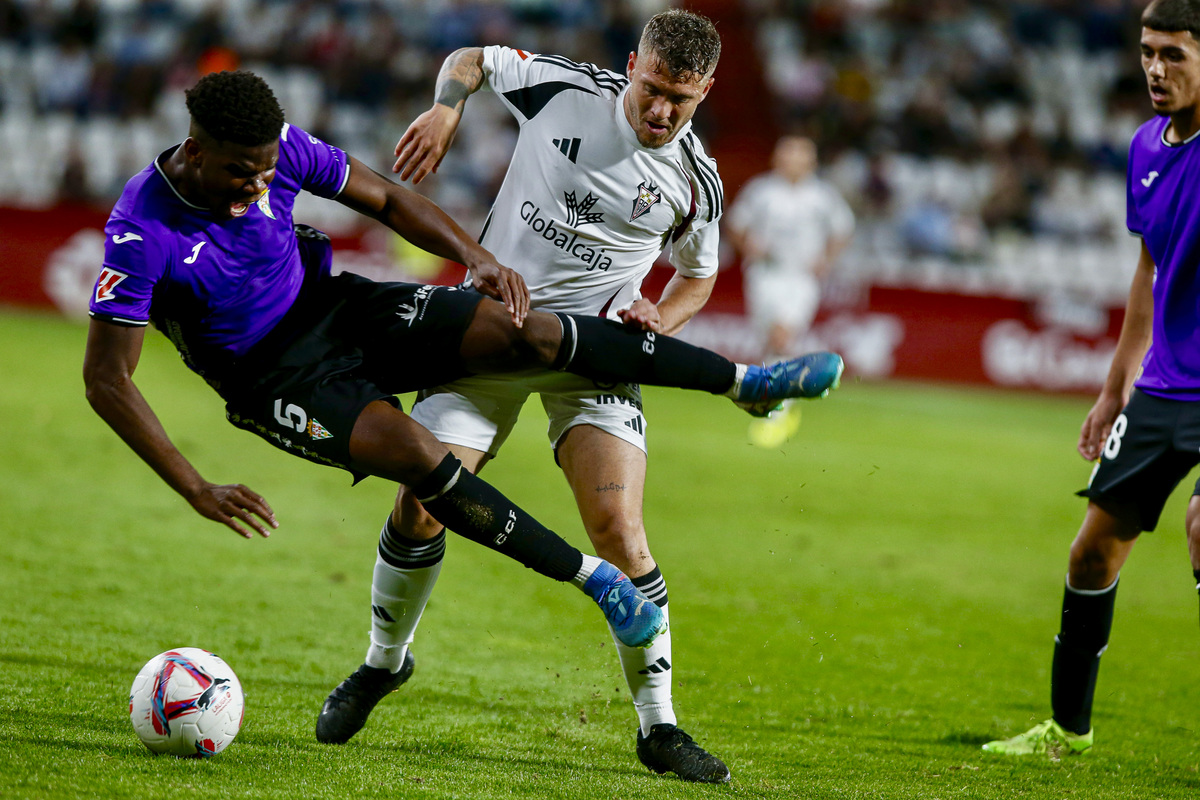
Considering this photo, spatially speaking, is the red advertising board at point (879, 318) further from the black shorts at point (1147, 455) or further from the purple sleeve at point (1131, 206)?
the black shorts at point (1147, 455)

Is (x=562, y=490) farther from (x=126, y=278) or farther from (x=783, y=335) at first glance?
(x=126, y=278)

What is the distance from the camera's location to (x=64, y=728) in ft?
12.2

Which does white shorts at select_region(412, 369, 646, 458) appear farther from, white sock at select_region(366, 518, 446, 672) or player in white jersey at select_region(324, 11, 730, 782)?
white sock at select_region(366, 518, 446, 672)

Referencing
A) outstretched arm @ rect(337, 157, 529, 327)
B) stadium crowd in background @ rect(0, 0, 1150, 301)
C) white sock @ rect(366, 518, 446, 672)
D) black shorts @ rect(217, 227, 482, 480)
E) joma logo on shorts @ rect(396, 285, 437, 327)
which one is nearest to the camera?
black shorts @ rect(217, 227, 482, 480)

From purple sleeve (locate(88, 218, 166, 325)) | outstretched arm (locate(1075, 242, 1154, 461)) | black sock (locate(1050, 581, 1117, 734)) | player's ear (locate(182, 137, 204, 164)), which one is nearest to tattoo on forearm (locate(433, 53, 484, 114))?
player's ear (locate(182, 137, 204, 164))

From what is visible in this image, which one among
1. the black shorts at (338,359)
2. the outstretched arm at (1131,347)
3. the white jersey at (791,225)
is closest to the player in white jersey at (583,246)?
the black shorts at (338,359)

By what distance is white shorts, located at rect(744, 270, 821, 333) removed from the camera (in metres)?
12.4

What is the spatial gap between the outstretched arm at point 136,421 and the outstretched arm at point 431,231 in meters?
0.88

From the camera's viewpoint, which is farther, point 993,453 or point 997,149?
point 997,149

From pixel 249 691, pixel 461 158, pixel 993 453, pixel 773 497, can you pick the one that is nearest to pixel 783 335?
pixel 993 453

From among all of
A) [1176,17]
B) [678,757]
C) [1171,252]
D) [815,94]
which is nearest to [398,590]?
[678,757]

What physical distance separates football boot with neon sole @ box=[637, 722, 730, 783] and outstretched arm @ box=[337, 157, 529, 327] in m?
1.42

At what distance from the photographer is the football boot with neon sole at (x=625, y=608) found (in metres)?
3.77

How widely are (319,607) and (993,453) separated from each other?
7.37 meters
